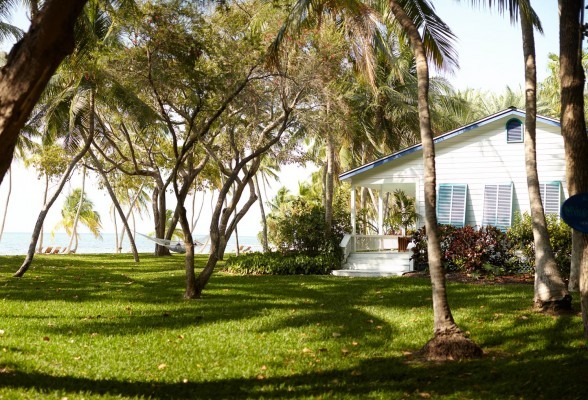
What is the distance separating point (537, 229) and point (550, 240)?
17.0ft

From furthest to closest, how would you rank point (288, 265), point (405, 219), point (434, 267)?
point (405, 219), point (288, 265), point (434, 267)

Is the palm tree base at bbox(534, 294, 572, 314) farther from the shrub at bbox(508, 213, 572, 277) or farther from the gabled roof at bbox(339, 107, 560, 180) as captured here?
the gabled roof at bbox(339, 107, 560, 180)

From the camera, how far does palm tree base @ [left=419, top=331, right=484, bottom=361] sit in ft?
24.8

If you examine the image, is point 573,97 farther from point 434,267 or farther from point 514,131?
point 514,131

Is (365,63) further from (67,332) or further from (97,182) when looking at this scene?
(97,182)

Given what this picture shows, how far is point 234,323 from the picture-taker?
979 cm

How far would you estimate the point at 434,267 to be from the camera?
26.2 feet

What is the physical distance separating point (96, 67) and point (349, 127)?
7887mm

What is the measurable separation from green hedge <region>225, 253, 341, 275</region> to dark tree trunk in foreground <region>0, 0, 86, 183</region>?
48.6 feet

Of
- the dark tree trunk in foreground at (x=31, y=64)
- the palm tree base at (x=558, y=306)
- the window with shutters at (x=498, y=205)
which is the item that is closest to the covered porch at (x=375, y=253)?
the window with shutters at (x=498, y=205)

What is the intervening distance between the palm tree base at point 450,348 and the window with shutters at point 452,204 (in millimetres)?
11169

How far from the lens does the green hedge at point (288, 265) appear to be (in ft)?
63.3

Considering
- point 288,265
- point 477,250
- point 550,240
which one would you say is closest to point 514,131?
point 477,250

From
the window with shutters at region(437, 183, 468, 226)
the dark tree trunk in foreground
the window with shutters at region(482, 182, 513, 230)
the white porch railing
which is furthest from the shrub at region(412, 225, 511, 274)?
the dark tree trunk in foreground
